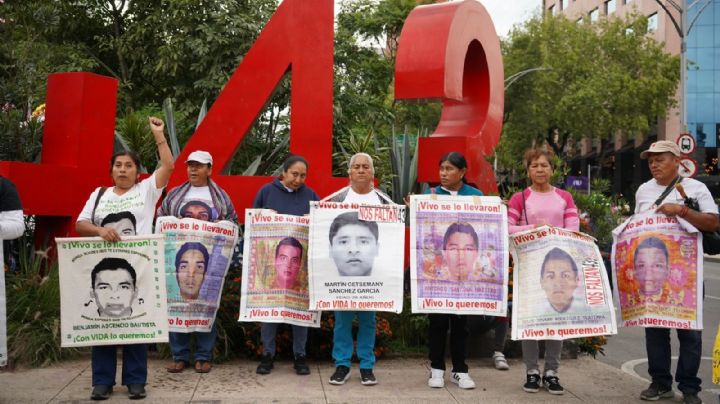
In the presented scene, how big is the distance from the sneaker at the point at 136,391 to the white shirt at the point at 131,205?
105 centimetres

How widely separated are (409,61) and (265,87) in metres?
1.48

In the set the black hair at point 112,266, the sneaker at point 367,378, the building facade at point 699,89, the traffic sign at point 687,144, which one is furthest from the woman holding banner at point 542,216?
the building facade at point 699,89

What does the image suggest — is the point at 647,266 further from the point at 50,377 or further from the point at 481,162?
the point at 50,377

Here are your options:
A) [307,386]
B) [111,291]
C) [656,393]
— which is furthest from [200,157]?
[656,393]

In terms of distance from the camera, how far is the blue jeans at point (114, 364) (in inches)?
200

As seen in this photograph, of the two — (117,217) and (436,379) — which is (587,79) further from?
(117,217)

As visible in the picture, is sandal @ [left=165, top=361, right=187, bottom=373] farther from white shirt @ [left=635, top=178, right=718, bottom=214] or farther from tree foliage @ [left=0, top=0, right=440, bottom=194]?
tree foliage @ [left=0, top=0, right=440, bottom=194]

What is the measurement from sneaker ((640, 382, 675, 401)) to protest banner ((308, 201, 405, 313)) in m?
1.86

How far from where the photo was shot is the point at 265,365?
5945 millimetres

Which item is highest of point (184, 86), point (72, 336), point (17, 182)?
point (184, 86)

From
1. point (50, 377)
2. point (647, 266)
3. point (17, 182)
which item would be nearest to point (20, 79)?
point (17, 182)

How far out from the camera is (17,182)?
6.52 metres

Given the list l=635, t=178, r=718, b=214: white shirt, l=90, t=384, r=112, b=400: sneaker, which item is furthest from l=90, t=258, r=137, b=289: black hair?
l=635, t=178, r=718, b=214: white shirt

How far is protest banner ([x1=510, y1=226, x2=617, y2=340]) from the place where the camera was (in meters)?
5.32
